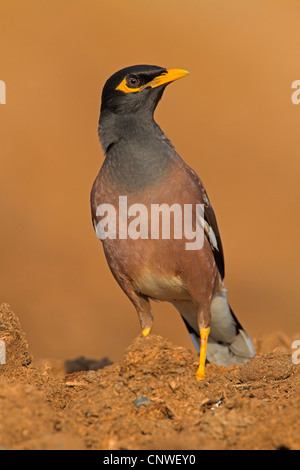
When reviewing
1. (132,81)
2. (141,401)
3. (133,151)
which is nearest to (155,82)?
(132,81)

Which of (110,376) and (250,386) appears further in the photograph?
(250,386)

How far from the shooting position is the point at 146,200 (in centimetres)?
627

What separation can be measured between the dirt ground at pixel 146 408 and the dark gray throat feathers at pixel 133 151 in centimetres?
193

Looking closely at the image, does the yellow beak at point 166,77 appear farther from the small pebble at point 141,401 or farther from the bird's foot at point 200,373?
the small pebble at point 141,401

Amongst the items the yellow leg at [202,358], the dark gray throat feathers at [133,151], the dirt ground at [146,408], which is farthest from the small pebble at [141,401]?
the dark gray throat feathers at [133,151]

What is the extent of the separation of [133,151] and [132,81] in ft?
2.77

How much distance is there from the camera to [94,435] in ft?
12.5

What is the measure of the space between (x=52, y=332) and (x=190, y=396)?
10155mm

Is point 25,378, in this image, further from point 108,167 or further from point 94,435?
point 108,167

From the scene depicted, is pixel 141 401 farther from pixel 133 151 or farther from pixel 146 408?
pixel 133 151

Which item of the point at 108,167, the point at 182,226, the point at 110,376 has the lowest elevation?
the point at 110,376

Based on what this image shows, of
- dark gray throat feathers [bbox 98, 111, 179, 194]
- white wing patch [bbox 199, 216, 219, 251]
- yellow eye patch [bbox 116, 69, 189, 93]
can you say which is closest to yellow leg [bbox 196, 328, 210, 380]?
white wing patch [bbox 199, 216, 219, 251]
